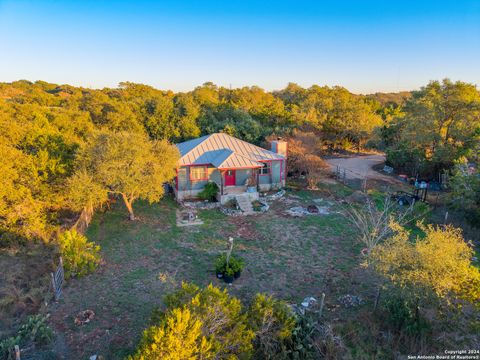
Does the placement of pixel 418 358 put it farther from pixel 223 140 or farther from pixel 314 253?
pixel 223 140

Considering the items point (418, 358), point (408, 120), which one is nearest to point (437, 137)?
point (408, 120)

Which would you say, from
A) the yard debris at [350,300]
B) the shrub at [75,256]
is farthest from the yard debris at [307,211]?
the shrub at [75,256]

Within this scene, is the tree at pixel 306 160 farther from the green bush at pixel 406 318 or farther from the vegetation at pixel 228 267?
the green bush at pixel 406 318

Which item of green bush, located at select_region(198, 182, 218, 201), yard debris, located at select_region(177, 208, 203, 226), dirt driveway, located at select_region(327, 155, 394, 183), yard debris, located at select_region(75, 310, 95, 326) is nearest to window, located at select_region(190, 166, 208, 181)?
green bush, located at select_region(198, 182, 218, 201)

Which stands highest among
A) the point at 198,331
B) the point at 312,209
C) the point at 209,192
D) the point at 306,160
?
the point at 306,160

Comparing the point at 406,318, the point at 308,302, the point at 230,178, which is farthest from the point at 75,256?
the point at 230,178

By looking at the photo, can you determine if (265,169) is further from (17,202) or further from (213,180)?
(17,202)
